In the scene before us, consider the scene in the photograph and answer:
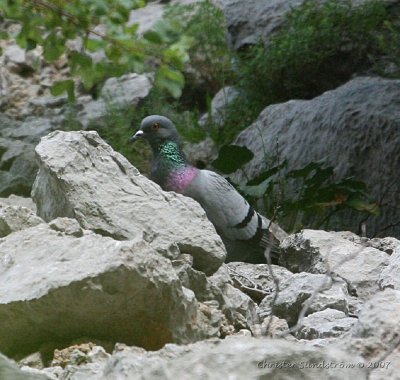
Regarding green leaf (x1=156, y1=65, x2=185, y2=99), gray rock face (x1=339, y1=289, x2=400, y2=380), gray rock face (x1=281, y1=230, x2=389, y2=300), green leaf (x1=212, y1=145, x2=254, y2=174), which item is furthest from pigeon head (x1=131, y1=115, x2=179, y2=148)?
gray rock face (x1=339, y1=289, x2=400, y2=380)

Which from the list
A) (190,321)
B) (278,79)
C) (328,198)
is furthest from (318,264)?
(278,79)

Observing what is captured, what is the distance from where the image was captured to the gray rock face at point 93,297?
3123 millimetres

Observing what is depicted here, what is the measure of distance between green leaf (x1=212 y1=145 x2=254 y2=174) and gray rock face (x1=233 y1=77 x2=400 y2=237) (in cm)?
91

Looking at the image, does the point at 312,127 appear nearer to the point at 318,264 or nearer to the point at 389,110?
the point at 389,110

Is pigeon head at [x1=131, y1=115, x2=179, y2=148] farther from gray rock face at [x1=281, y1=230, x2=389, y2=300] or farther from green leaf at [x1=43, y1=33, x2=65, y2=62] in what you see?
green leaf at [x1=43, y1=33, x2=65, y2=62]

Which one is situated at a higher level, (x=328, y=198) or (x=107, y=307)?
(x=107, y=307)

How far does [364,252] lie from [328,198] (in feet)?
7.59

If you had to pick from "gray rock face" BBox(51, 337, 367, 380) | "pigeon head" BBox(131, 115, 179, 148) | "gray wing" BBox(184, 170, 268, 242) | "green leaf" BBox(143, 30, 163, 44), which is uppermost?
"green leaf" BBox(143, 30, 163, 44)

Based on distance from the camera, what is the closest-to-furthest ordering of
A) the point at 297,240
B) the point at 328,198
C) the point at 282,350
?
1. the point at 282,350
2. the point at 297,240
3. the point at 328,198

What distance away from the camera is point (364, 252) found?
4941 mm

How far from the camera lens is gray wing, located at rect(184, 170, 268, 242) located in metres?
6.77

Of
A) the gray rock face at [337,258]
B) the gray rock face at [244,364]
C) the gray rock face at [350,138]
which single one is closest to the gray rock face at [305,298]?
the gray rock face at [337,258]

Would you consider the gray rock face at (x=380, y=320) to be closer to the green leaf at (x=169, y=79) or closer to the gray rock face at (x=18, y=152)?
the green leaf at (x=169, y=79)

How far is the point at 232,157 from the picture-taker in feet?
25.2
